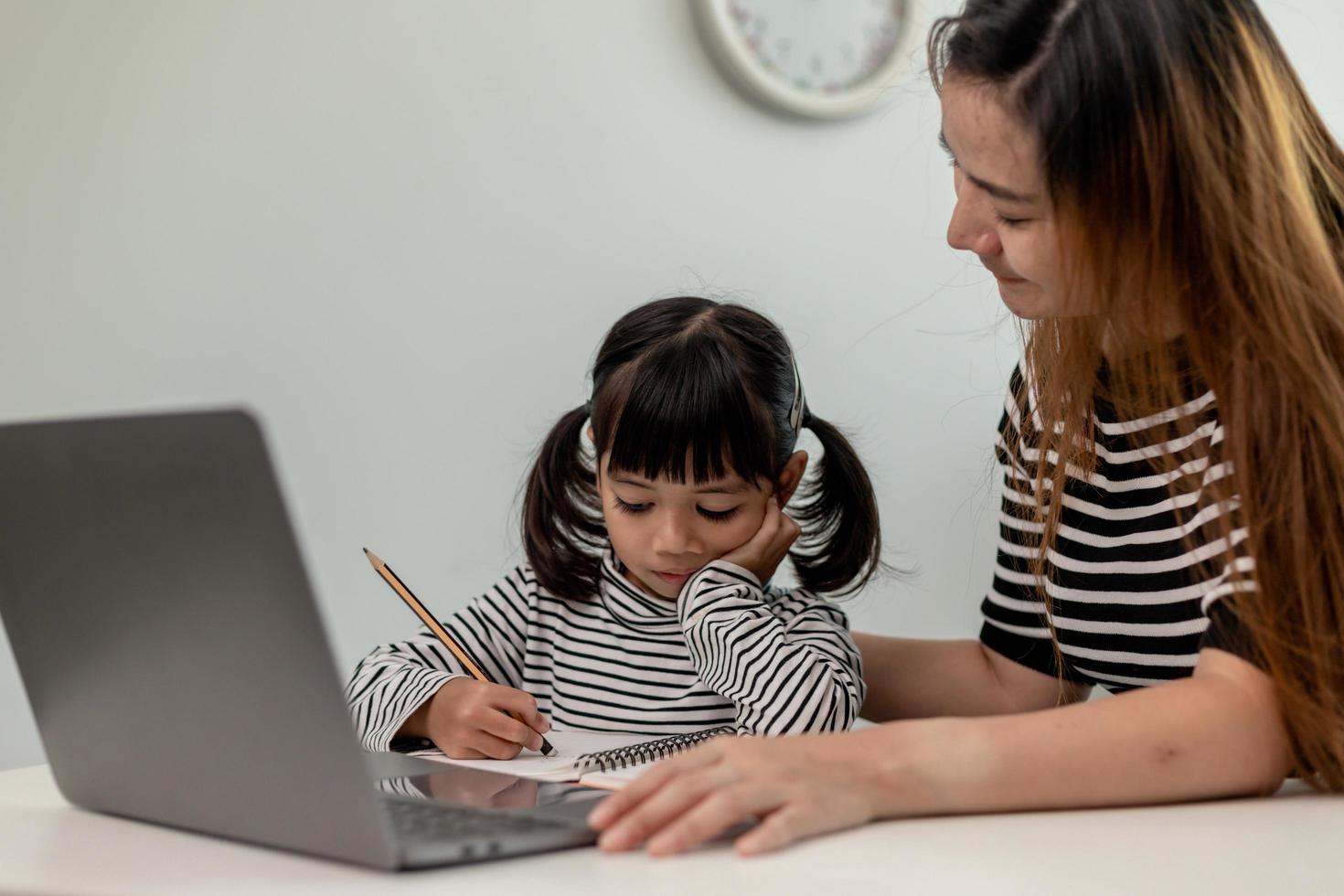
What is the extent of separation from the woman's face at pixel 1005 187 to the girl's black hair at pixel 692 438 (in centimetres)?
30

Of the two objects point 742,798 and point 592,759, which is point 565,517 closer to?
point 592,759

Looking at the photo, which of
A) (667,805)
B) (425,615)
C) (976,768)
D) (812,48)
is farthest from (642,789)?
(812,48)

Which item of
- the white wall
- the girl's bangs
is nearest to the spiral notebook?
the girl's bangs

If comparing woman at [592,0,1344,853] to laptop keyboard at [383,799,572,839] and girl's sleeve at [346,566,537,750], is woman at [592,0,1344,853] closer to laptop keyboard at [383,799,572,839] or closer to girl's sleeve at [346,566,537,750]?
laptop keyboard at [383,799,572,839]

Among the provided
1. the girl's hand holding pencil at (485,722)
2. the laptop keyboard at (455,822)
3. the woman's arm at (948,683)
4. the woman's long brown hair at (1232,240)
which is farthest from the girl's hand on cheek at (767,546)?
the laptop keyboard at (455,822)

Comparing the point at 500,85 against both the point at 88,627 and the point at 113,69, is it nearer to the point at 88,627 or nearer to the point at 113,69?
the point at 113,69

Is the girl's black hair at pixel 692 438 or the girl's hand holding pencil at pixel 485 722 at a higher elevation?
the girl's black hair at pixel 692 438

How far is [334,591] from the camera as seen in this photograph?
5.73 feet

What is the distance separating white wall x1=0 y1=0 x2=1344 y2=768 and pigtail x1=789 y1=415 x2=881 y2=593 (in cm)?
57

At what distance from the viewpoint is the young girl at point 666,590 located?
1.05 m

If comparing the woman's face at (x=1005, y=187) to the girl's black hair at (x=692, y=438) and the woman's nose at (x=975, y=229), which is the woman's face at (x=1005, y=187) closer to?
the woman's nose at (x=975, y=229)

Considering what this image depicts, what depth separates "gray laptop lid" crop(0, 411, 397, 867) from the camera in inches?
21.5

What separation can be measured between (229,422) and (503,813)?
0.25 metres

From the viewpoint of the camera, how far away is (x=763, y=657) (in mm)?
1053
